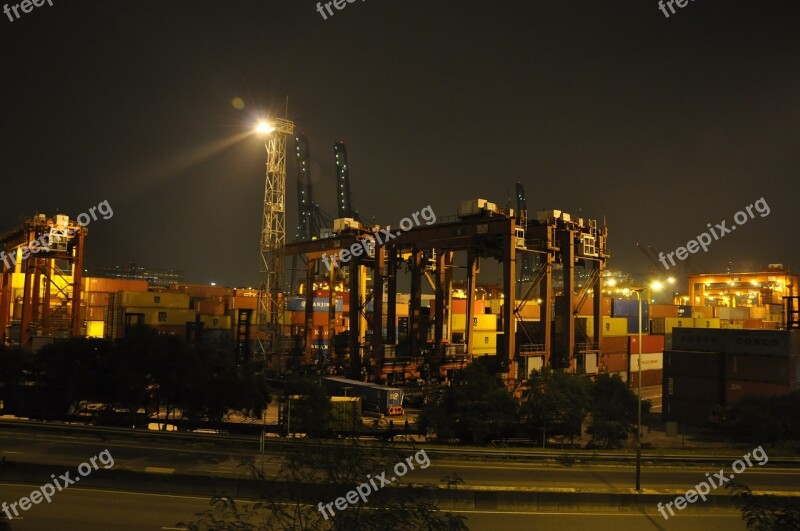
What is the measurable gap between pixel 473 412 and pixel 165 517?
11820 mm

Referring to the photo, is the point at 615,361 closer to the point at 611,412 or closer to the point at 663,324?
the point at 663,324

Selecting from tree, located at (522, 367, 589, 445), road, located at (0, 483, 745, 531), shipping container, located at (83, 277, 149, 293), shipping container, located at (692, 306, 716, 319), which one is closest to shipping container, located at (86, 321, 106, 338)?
shipping container, located at (83, 277, 149, 293)

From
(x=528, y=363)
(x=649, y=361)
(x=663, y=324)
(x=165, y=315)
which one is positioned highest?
(x=663, y=324)

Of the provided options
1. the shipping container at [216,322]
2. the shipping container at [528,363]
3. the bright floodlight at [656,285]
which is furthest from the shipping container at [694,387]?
the shipping container at [216,322]

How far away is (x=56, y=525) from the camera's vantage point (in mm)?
11359

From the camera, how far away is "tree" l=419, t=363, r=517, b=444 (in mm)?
21031

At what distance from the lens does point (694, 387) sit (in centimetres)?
2923

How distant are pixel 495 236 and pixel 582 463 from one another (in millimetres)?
16540

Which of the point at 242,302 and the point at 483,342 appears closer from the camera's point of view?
the point at 483,342

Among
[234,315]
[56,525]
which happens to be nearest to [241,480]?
[56,525]

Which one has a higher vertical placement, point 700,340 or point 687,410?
point 700,340

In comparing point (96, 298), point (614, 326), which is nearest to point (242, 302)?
point (96, 298)

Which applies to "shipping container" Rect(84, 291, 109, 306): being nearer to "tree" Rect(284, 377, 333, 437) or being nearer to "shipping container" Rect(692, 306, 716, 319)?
Result: "tree" Rect(284, 377, 333, 437)
